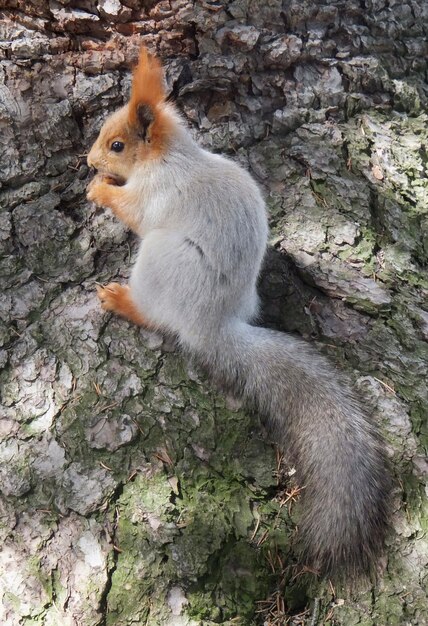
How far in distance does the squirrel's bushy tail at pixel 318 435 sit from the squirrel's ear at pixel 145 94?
0.77m

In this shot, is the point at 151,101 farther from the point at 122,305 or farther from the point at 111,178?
the point at 122,305

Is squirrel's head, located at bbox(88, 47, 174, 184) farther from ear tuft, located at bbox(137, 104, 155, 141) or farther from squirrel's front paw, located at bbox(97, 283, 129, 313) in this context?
squirrel's front paw, located at bbox(97, 283, 129, 313)

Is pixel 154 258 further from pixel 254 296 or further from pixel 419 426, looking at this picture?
pixel 419 426

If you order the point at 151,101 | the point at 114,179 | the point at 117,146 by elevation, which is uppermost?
the point at 151,101

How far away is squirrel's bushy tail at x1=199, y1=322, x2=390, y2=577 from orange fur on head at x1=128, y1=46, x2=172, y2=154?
2.38 ft

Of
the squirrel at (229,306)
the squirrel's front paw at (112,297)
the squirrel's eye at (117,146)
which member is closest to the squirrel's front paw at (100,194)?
the squirrel at (229,306)

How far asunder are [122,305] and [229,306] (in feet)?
1.07

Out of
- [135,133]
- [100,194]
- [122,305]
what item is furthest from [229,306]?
[135,133]

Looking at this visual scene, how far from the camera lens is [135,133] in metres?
2.03

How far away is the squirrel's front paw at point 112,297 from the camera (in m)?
1.81

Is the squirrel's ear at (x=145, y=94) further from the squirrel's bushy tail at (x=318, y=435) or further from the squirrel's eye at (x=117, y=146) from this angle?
the squirrel's bushy tail at (x=318, y=435)

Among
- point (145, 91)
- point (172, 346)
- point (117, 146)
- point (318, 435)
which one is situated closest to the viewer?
point (318, 435)

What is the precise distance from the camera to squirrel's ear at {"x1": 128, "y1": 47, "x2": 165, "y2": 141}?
187cm

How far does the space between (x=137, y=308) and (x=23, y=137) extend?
74 cm
